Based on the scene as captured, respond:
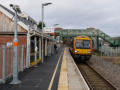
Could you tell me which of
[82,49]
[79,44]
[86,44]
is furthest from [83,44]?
[82,49]

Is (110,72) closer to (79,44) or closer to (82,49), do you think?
(82,49)

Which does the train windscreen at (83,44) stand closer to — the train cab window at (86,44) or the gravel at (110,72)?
the train cab window at (86,44)

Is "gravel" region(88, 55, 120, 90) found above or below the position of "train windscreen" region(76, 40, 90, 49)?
below

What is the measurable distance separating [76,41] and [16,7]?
10155 millimetres

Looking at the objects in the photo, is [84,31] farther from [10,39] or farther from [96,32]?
[10,39]

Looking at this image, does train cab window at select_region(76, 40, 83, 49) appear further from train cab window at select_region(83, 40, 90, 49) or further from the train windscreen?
Result: train cab window at select_region(83, 40, 90, 49)

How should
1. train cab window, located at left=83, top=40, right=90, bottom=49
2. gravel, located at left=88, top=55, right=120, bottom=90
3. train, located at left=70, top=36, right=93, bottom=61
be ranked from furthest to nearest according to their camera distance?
train cab window, located at left=83, top=40, right=90, bottom=49 → train, located at left=70, top=36, right=93, bottom=61 → gravel, located at left=88, top=55, right=120, bottom=90

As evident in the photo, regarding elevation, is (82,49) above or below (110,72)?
above

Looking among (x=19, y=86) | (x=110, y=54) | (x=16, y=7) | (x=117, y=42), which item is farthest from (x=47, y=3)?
A: (x=117, y=42)

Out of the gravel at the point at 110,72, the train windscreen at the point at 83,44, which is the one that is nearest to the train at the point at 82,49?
the train windscreen at the point at 83,44

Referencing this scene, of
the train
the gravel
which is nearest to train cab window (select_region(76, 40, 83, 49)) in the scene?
the train

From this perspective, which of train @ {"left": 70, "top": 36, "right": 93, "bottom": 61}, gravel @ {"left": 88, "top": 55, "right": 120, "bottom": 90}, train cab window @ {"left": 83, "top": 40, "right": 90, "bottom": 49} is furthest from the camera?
train cab window @ {"left": 83, "top": 40, "right": 90, "bottom": 49}

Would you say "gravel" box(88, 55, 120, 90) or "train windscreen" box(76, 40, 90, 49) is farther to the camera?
"train windscreen" box(76, 40, 90, 49)

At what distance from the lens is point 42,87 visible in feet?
19.5
